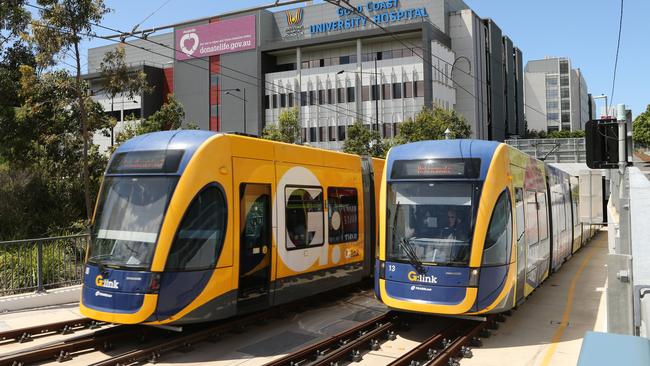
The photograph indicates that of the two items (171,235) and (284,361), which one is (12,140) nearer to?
(171,235)

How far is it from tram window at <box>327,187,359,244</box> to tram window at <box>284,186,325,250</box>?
0.37 m

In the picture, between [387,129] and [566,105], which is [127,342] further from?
[566,105]

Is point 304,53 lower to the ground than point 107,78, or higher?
higher

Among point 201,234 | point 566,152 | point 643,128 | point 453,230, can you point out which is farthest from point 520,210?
point 643,128

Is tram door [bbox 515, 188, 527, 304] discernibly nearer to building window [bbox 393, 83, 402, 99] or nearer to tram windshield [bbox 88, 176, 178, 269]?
tram windshield [bbox 88, 176, 178, 269]

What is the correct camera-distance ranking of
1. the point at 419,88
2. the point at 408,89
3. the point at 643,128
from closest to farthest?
the point at 419,88
the point at 408,89
the point at 643,128

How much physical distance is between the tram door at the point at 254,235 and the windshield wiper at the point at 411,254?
231 centimetres

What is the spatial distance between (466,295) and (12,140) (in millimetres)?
17793

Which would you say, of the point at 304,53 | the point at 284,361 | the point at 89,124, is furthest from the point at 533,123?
the point at 284,361

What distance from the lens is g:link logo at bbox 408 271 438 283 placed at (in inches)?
333

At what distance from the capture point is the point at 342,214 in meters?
11.7

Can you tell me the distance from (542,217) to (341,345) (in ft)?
18.9

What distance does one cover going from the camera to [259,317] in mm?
9906

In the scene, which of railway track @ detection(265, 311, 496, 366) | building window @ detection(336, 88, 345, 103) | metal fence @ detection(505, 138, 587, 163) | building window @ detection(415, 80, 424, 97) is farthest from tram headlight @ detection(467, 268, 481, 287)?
building window @ detection(336, 88, 345, 103)
